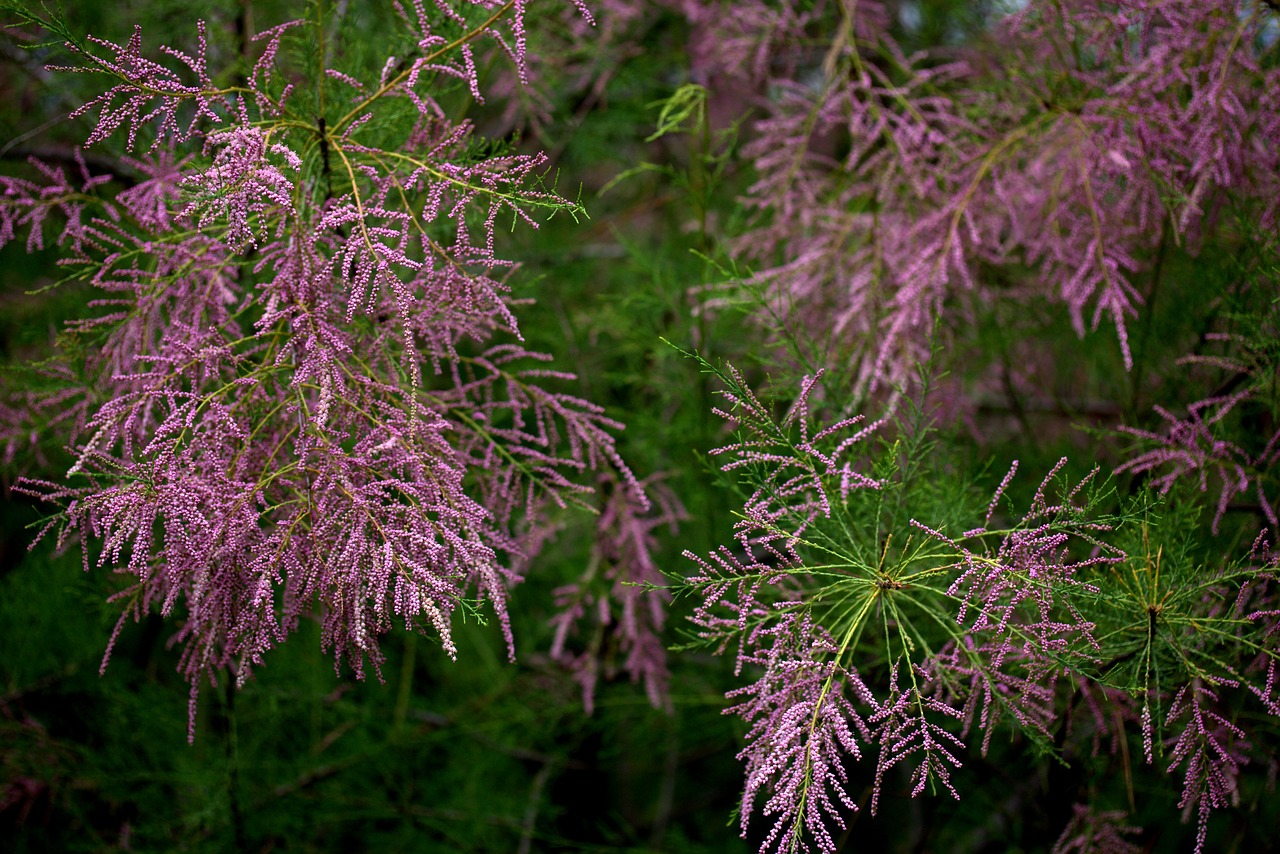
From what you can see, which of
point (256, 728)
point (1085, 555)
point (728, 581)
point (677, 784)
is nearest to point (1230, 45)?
point (1085, 555)

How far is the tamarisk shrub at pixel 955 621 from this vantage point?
930 mm

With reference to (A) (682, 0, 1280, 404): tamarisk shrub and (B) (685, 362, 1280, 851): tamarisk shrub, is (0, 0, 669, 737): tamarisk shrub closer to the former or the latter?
(B) (685, 362, 1280, 851): tamarisk shrub

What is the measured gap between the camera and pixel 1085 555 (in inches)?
59.3

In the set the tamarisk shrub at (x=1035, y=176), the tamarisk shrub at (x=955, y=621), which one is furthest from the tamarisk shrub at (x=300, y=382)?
the tamarisk shrub at (x=1035, y=176)

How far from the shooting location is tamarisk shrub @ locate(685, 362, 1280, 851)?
0.93 m

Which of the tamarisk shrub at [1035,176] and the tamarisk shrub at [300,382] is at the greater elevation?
the tamarisk shrub at [1035,176]

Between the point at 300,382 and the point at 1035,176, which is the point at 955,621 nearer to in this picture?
the point at 300,382

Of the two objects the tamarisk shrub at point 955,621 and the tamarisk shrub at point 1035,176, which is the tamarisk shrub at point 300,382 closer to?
the tamarisk shrub at point 955,621

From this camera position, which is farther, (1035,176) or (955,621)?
(1035,176)

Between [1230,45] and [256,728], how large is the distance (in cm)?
227


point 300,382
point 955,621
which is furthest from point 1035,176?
point 300,382

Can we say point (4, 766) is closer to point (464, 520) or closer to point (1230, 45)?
point (464, 520)

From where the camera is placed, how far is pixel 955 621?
39.6 inches

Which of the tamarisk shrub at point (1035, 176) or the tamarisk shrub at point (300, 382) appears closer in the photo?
the tamarisk shrub at point (300, 382)
